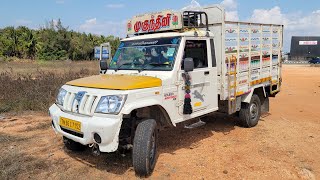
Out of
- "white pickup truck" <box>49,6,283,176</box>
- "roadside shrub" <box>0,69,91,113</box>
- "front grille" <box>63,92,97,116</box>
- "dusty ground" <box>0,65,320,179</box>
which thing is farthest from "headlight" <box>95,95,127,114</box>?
"roadside shrub" <box>0,69,91,113</box>

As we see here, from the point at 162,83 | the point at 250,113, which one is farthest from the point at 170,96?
the point at 250,113

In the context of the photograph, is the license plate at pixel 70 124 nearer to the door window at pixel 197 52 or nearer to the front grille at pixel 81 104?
the front grille at pixel 81 104

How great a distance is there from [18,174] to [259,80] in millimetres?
5824

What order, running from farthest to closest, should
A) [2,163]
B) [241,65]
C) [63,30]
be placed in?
[63,30]
[241,65]
[2,163]

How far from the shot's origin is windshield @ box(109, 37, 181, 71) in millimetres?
5496

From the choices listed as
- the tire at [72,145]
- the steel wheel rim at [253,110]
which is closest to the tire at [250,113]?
the steel wheel rim at [253,110]

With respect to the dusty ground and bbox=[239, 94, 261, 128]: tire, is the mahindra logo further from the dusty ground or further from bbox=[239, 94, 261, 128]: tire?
bbox=[239, 94, 261, 128]: tire

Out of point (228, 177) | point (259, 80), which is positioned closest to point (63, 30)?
point (259, 80)

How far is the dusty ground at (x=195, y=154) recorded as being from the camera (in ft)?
16.2

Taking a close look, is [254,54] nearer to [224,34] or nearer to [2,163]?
[224,34]

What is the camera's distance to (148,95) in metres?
4.81

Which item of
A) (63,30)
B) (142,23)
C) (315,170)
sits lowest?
(315,170)

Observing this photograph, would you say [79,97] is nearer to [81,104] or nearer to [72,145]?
[81,104]

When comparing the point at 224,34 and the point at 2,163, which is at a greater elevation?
the point at 224,34
